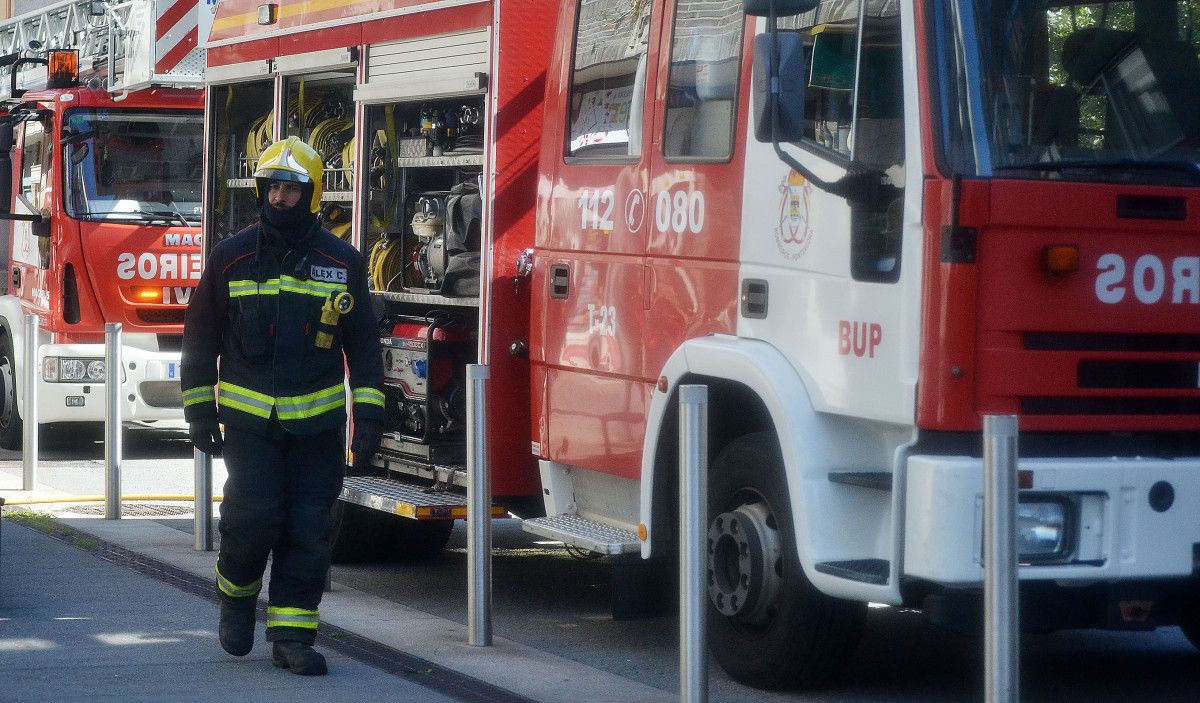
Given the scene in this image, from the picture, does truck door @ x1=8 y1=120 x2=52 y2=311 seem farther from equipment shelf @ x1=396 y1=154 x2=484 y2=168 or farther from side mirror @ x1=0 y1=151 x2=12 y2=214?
equipment shelf @ x1=396 y1=154 x2=484 y2=168

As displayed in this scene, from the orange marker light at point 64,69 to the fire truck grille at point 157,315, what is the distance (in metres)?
1.87

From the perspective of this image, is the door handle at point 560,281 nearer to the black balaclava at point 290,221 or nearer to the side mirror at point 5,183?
the black balaclava at point 290,221

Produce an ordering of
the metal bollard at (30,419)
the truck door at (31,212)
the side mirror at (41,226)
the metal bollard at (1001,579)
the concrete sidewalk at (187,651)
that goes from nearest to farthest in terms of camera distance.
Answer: the metal bollard at (1001,579), the concrete sidewalk at (187,651), the metal bollard at (30,419), the side mirror at (41,226), the truck door at (31,212)

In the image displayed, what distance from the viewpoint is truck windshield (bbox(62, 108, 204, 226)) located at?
13.2 m

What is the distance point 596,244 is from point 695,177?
71 cm

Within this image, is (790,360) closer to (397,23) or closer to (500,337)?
(500,337)

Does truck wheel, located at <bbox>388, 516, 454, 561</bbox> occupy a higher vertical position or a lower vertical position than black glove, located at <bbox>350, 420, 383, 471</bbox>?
lower

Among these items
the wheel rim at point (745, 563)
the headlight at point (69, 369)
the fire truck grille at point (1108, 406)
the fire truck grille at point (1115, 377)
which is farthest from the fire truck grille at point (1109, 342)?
the headlight at point (69, 369)

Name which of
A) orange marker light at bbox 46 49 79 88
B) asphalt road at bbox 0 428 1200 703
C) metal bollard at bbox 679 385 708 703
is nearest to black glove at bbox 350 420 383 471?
asphalt road at bbox 0 428 1200 703

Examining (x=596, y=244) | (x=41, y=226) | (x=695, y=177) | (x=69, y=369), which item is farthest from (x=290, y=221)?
(x=41, y=226)

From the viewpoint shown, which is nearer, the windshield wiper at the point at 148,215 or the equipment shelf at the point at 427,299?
the equipment shelf at the point at 427,299

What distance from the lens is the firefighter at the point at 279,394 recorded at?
20.8 ft

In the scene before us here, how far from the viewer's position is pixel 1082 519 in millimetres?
5238

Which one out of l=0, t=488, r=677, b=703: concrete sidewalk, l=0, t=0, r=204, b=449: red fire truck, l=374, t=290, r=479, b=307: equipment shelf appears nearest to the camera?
l=0, t=488, r=677, b=703: concrete sidewalk
